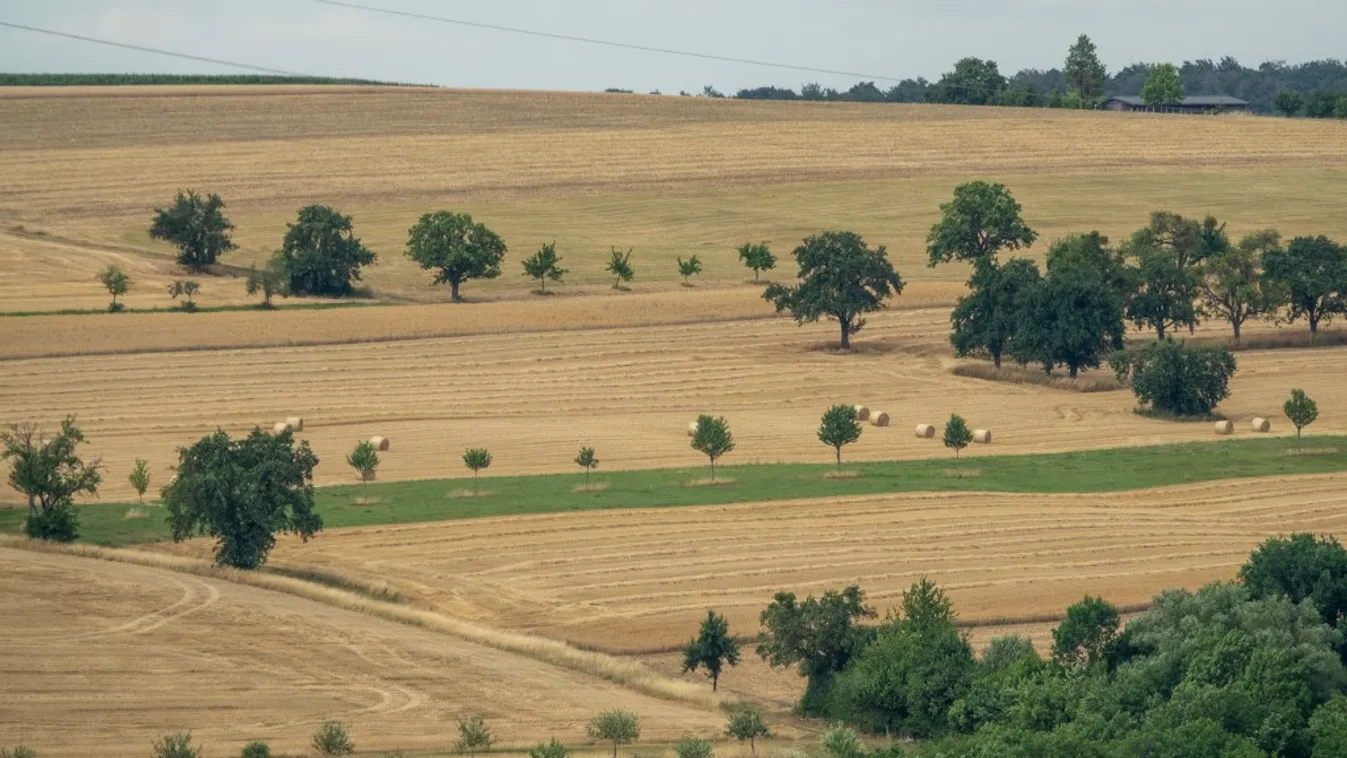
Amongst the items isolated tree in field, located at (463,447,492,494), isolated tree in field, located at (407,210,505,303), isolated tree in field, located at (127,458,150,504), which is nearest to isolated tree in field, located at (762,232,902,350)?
isolated tree in field, located at (407,210,505,303)

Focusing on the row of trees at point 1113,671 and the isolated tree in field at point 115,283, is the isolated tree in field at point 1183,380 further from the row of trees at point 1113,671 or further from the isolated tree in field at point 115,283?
the isolated tree in field at point 115,283

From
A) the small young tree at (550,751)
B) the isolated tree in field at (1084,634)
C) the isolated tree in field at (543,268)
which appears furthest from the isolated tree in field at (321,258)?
the small young tree at (550,751)

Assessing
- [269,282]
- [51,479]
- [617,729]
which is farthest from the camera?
[269,282]

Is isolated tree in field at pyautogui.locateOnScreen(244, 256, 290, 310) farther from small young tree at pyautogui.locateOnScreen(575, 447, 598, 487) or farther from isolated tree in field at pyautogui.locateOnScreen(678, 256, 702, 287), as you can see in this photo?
small young tree at pyautogui.locateOnScreen(575, 447, 598, 487)

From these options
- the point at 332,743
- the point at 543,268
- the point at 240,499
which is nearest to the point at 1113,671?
the point at 332,743

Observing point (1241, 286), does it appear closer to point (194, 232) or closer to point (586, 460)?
point (586, 460)
